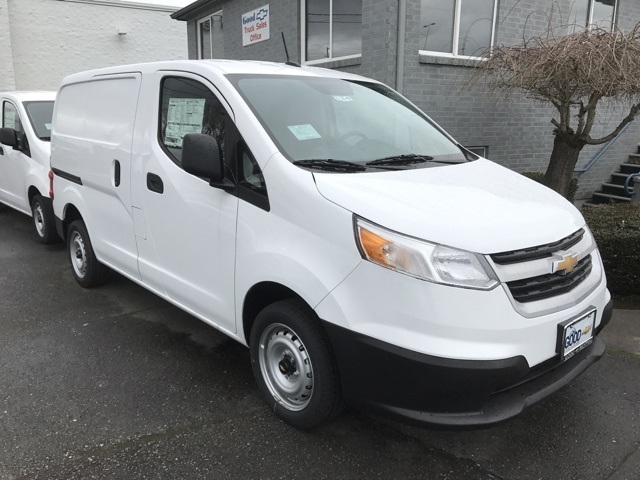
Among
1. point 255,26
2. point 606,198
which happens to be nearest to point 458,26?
point 255,26

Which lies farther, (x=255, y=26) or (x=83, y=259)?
(x=255, y=26)

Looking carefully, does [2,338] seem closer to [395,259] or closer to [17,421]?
[17,421]

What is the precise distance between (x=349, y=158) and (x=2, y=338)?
2951 mm

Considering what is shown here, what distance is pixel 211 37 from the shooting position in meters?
11.7

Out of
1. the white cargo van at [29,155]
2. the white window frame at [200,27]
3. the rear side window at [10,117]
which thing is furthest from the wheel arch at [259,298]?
the white window frame at [200,27]

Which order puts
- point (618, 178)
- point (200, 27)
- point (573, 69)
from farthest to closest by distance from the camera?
point (200, 27) < point (618, 178) < point (573, 69)

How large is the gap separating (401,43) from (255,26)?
4.03 m

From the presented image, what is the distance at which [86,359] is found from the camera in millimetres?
3592

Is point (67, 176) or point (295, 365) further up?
point (67, 176)

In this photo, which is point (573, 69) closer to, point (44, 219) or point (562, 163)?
point (562, 163)

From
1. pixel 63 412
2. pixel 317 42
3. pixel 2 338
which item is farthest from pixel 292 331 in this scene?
pixel 317 42

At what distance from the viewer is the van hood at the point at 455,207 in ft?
7.34

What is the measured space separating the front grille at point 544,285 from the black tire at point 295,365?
89cm

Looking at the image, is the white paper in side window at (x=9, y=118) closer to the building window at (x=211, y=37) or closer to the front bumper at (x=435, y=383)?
the building window at (x=211, y=37)
